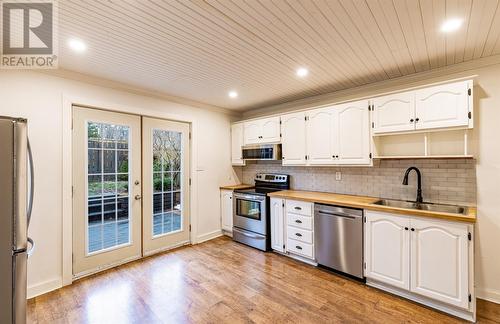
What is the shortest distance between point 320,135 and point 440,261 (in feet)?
6.40

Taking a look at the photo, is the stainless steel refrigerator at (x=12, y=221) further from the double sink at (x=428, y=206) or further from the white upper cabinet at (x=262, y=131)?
the double sink at (x=428, y=206)

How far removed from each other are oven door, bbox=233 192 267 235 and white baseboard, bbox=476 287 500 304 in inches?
98.9

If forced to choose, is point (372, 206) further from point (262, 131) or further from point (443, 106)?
point (262, 131)

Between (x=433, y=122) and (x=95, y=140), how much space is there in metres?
3.95

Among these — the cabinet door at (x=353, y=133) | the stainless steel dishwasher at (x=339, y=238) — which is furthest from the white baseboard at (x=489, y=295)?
the cabinet door at (x=353, y=133)

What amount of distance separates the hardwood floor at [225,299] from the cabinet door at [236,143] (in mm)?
2009

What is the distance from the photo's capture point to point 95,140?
9.92 feet

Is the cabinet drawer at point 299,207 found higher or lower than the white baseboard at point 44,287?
higher

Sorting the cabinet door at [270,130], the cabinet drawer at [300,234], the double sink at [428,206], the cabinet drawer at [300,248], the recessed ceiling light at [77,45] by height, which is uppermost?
the recessed ceiling light at [77,45]

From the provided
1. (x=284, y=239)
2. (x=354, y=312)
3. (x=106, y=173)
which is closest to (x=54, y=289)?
(x=106, y=173)

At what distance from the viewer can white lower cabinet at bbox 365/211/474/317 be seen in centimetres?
212

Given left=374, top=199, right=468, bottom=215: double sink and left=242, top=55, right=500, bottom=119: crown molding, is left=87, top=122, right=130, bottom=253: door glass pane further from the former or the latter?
left=374, top=199, right=468, bottom=215: double sink

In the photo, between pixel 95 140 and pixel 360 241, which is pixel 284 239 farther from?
pixel 95 140

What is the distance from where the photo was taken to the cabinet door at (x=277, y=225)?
355 cm
